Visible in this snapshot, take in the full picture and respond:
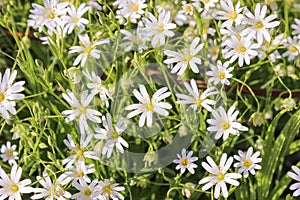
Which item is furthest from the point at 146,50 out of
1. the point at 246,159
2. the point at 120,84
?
the point at 246,159

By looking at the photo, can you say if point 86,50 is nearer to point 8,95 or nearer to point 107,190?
point 8,95

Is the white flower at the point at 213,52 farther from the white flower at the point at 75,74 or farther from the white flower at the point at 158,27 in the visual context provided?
the white flower at the point at 75,74

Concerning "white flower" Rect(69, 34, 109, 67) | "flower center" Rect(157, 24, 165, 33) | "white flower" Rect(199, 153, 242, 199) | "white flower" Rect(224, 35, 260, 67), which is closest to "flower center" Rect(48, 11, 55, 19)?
"white flower" Rect(69, 34, 109, 67)

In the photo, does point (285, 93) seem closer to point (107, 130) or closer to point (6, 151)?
point (107, 130)

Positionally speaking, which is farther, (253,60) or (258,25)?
(253,60)

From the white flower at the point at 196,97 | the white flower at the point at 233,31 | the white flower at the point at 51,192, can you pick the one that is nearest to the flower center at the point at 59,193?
the white flower at the point at 51,192

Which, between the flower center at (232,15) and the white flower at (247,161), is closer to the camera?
the white flower at (247,161)
